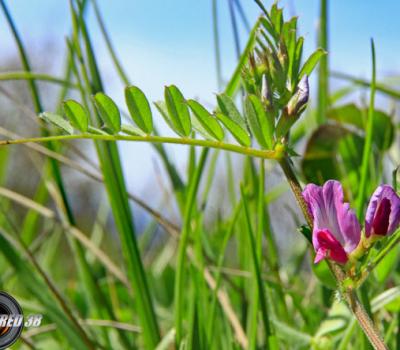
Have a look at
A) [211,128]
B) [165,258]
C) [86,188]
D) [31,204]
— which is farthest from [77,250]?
[86,188]

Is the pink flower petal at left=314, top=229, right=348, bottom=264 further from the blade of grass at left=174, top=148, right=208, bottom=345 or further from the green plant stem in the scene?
the blade of grass at left=174, top=148, right=208, bottom=345

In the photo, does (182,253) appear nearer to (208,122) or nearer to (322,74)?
(208,122)

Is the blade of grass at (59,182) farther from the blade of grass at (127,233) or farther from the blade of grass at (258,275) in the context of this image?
the blade of grass at (258,275)

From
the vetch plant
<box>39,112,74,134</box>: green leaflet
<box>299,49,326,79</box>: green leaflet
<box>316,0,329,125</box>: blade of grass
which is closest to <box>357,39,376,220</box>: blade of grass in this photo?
the vetch plant

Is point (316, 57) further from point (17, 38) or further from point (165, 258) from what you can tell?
point (165, 258)

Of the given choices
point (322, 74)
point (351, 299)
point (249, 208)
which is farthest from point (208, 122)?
point (322, 74)

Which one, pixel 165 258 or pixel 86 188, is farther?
pixel 86 188
